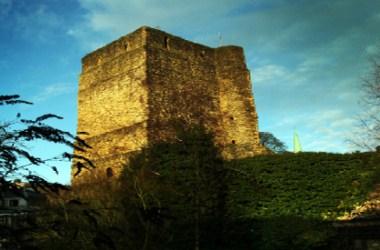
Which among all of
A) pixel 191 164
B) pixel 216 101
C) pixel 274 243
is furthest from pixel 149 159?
pixel 216 101

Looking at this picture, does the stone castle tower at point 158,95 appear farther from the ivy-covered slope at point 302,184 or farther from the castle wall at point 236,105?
the ivy-covered slope at point 302,184

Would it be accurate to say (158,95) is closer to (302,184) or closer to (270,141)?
(302,184)

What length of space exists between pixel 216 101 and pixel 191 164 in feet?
26.4

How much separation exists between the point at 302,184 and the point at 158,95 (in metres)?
8.09

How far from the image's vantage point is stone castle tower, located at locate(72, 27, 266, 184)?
2200 cm

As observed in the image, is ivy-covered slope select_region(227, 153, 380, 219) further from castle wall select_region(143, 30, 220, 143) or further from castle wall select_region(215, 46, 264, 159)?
castle wall select_region(215, 46, 264, 159)

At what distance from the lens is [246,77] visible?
2508 cm

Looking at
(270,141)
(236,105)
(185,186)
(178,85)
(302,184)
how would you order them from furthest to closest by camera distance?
(270,141) < (236,105) < (178,85) < (302,184) < (185,186)

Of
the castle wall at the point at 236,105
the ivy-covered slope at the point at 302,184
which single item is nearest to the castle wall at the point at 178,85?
the castle wall at the point at 236,105

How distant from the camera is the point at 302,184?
1716 cm

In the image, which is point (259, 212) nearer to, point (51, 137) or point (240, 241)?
point (240, 241)

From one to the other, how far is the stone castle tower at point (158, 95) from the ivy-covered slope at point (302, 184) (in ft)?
16.3

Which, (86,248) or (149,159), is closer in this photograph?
(86,248)

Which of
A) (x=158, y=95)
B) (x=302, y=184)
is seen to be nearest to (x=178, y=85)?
(x=158, y=95)
